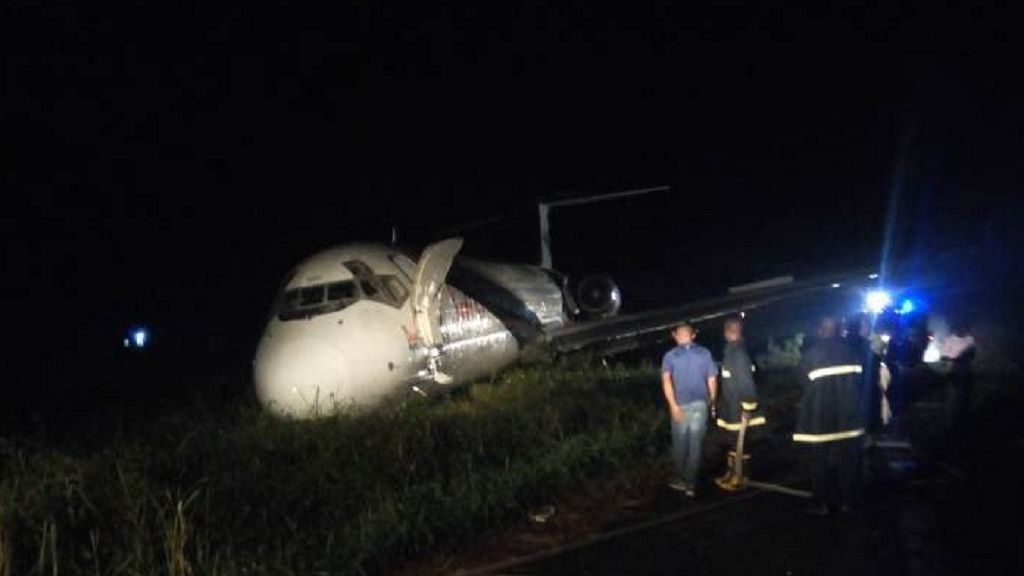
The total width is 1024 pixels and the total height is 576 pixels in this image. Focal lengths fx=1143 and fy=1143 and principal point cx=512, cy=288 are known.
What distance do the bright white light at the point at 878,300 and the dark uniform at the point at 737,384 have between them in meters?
8.69

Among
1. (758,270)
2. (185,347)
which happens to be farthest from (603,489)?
(758,270)

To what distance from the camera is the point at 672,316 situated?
22.2 meters

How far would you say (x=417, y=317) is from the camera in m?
16.6

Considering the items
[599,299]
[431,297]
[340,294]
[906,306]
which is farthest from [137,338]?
[906,306]

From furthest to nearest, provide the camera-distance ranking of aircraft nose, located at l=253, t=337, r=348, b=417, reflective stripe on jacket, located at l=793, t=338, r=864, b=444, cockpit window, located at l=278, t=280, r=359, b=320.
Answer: cockpit window, located at l=278, t=280, r=359, b=320, aircraft nose, located at l=253, t=337, r=348, b=417, reflective stripe on jacket, located at l=793, t=338, r=864, b=444

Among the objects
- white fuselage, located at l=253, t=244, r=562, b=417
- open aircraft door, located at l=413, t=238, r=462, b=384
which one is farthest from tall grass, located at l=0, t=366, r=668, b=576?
open aircraft door, located at l=413, t=238, r=462, b=384

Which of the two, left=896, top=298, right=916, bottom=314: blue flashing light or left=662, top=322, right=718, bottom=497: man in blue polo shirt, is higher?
left=896, top=298, right=916, bottom=314: blue flashing light

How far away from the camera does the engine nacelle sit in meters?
28.3

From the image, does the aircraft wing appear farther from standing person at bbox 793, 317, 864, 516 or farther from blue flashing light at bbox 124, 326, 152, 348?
blue flashing light at bbox 124, 326, 152, 348

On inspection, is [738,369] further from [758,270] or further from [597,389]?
[758,270]

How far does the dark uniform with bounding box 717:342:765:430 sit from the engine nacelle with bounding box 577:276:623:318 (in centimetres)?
1649

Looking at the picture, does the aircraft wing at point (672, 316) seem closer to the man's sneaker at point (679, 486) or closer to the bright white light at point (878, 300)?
the bright white light at point (878, 300)

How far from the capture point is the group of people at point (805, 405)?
1017 cm

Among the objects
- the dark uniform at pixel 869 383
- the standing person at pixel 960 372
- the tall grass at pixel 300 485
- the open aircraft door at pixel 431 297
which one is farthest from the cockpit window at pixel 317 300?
the standing person at pixel 960 372
